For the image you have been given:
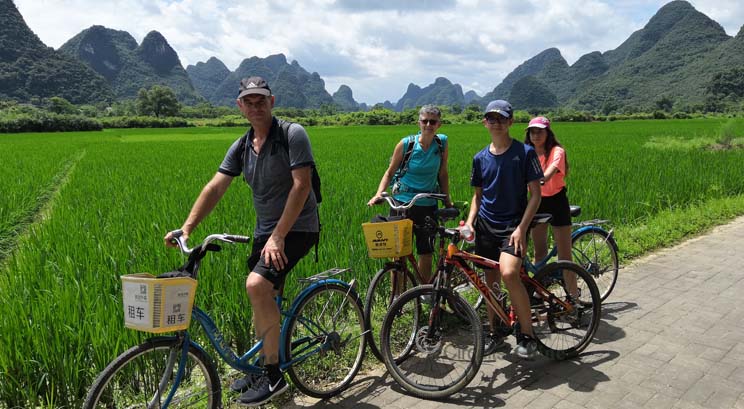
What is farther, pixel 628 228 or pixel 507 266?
pixel 628 228

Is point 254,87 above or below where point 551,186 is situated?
above

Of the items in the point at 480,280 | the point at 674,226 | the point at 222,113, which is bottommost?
the point at 674,226

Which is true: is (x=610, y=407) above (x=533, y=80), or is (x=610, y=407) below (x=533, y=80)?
below

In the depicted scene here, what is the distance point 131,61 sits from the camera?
512ft

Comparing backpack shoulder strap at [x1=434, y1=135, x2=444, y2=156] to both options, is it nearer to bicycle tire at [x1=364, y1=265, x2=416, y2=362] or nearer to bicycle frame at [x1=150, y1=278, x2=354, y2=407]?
bicycle tire at [x1=364, y1=265, x2=416, y2=362]

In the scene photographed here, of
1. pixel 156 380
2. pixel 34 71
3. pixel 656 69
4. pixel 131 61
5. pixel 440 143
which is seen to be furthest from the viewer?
pixel 131 61

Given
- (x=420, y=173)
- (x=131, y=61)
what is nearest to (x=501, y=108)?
(x=420, y=173)

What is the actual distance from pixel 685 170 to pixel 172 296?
34.6ft

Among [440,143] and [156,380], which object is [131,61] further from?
[156,380]

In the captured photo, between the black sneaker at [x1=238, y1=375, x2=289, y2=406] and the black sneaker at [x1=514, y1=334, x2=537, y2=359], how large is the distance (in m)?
1.45

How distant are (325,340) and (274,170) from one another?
1107 millimetres

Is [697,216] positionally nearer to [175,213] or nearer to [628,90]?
[175,213]

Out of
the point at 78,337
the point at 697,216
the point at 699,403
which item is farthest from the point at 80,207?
the point at 697,216

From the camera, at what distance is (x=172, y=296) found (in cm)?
188
